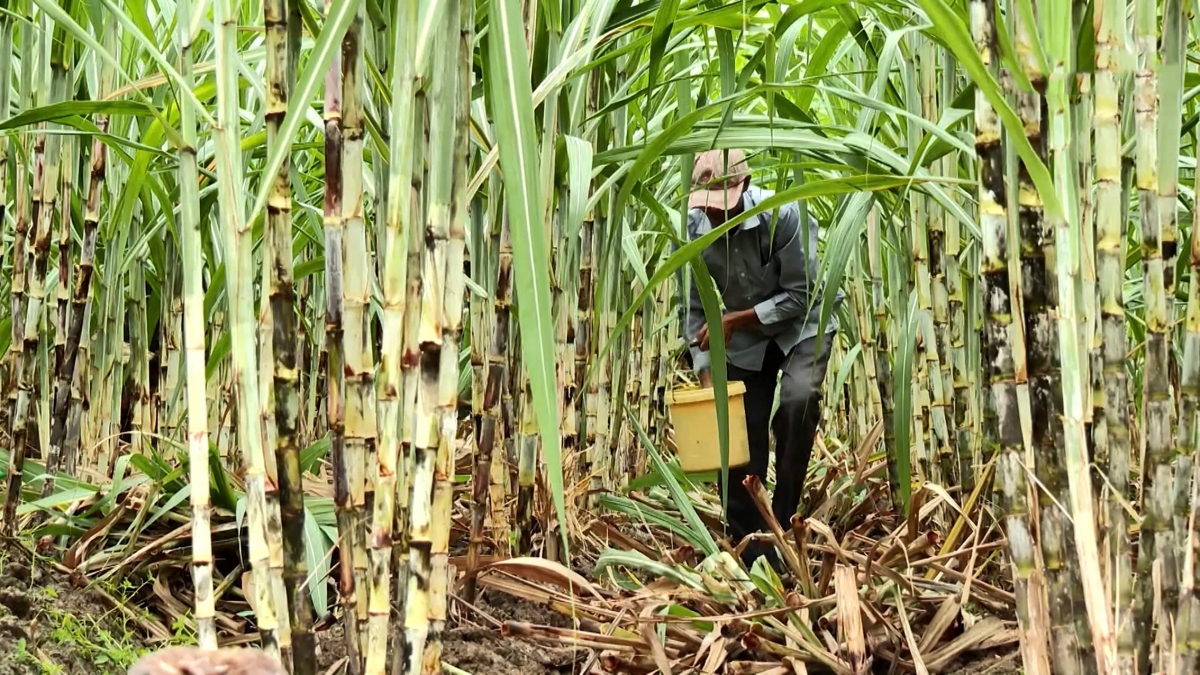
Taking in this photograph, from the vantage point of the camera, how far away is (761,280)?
2305 millimetres

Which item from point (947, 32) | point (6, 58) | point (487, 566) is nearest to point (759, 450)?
point (487, 566)

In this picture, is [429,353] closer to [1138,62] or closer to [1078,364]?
[1078,364]

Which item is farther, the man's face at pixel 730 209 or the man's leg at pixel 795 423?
the man's leg at pixel 795 423

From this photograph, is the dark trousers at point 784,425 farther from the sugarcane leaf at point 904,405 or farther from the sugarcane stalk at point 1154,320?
the sugarcane stalk at point 1154,320

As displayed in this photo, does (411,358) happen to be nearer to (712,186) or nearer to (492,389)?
(492,389)

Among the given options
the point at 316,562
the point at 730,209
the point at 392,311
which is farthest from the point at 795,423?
the point at 392,311

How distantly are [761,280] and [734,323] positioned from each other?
11cm

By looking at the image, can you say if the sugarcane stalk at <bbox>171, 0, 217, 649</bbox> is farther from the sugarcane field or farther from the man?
the man

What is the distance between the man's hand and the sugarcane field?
0.04 ft

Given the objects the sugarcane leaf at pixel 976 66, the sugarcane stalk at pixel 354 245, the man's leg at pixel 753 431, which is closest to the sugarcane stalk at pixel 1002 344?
the sugarcane leaf at pixel 976 66

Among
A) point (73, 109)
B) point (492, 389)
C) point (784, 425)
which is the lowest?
point (784, 425)

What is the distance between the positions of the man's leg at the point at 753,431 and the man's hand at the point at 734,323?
0.10 meters

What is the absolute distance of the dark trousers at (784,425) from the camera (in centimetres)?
226

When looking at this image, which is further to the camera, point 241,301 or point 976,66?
point 241,301
